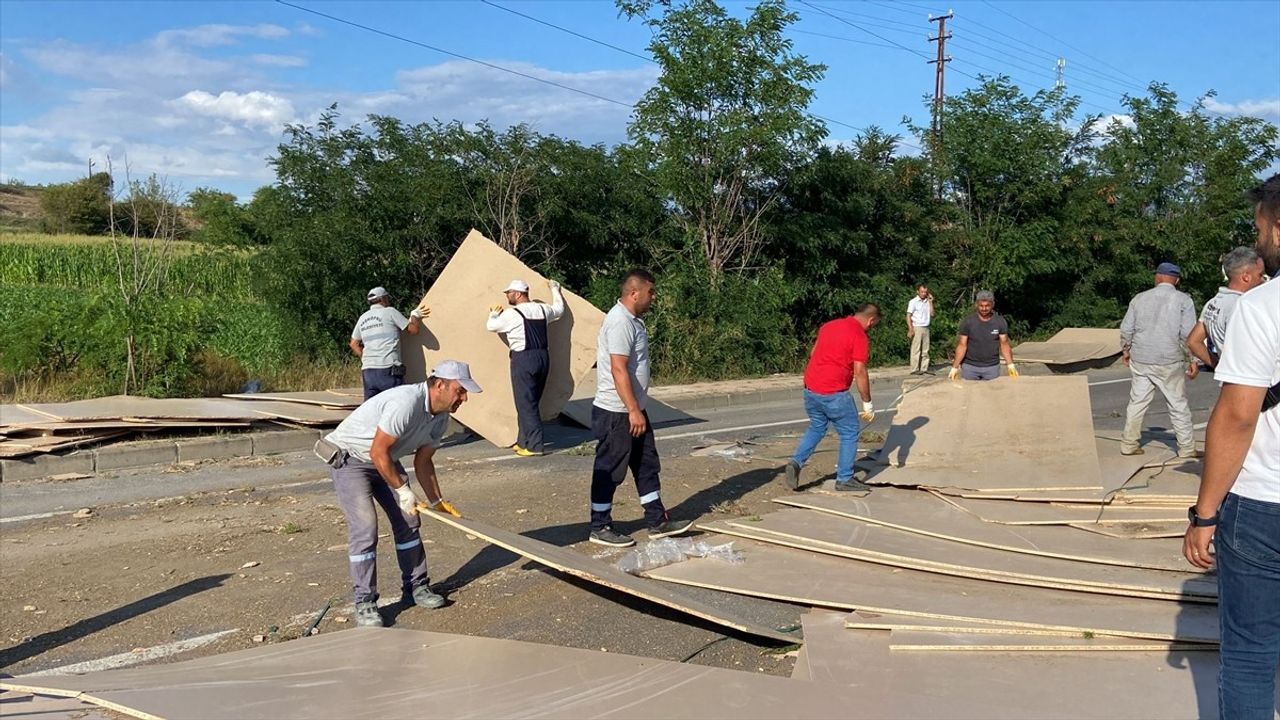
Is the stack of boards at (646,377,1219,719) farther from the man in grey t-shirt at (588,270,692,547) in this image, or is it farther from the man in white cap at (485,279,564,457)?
the man in white cap at (485,279,564,457)

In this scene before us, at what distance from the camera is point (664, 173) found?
1827 centimetres

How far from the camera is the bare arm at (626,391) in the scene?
258 inches

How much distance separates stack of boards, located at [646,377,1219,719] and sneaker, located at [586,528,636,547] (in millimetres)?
617

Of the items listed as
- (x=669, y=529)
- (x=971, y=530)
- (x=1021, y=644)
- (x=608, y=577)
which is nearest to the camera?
(x=1021, y=644)

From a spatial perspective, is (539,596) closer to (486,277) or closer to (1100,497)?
(1100,497)

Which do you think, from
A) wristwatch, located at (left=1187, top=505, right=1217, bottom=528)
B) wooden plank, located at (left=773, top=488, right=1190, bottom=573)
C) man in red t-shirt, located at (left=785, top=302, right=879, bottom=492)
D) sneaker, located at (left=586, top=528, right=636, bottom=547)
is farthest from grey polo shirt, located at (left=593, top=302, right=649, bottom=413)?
wristwatch, located at (left=1187, top=505, right=1217, bottom=528)

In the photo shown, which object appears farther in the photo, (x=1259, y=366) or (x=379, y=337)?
(x=379, y=337)

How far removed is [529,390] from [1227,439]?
7755 mm

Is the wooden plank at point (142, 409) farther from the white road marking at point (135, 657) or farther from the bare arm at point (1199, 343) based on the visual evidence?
the bare arm at point (1199, 343)

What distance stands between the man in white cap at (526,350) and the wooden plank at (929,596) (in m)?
4.16

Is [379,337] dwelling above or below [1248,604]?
above

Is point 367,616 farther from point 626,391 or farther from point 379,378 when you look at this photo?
point 379,378

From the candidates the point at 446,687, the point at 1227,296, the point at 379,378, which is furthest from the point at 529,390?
the point at 446,687

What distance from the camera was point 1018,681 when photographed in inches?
163
